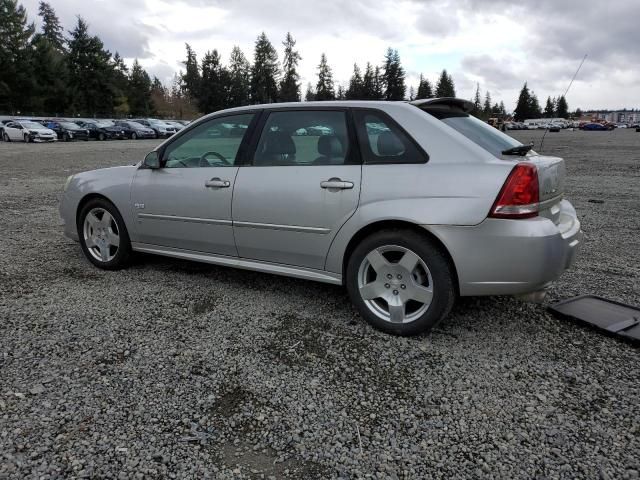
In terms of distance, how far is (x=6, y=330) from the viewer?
3.53 meters

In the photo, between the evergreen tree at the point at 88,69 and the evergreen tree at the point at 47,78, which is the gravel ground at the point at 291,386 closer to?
the evergreen tree at the point at 47,78

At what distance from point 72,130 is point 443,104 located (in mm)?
37491

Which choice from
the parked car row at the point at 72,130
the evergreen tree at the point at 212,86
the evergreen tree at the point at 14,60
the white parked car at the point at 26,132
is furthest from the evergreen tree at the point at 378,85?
the white parked car at the point at 26,132

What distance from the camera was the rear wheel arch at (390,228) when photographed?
326cm

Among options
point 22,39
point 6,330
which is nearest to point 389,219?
point 6,330

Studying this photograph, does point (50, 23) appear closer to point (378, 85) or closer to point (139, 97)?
point (139, 97)

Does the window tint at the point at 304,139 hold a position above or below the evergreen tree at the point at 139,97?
below

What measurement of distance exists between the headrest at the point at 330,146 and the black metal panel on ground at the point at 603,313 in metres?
2.05

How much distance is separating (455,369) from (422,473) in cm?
98

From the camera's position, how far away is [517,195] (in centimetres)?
304

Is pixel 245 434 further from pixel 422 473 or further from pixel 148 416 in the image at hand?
pixel 422 473

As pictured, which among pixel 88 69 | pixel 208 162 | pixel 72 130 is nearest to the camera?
pixel 208 162

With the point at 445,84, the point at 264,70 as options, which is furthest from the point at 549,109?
the point at 264,70

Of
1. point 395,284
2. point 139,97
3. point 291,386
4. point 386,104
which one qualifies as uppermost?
point 139,97
